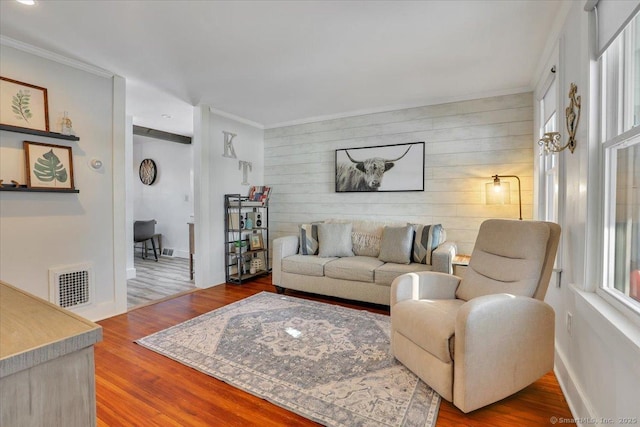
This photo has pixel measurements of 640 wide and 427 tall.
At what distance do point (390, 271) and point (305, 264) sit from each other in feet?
3.33

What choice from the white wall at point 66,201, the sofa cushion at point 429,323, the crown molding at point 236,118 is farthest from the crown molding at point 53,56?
the sofa cushion at point 429,323

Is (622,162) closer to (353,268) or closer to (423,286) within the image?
(423,286)

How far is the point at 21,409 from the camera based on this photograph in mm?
516

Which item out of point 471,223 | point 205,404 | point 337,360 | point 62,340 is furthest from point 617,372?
point 471,223

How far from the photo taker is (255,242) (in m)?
4.57

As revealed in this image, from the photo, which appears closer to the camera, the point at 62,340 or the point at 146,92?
the point at 62,340

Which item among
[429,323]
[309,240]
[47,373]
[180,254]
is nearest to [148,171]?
[180,254]

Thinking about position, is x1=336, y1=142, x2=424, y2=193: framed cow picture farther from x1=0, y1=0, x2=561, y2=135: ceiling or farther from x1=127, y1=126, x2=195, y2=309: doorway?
x1=127, y1=126, x2=195, y2=309: doorway

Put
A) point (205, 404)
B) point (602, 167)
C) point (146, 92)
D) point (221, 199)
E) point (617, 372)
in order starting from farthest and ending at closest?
point (221, 199)
point (146, 92)
point (205, 404)
point (602, 167)
point (617, 372)

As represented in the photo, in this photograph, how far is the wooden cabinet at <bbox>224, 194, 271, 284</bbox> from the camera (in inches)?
170

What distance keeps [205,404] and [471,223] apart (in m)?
3.20

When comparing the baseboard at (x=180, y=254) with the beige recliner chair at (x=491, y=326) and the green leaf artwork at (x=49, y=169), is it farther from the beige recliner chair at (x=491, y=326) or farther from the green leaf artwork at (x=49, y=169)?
the beige recliner chair at (x=491, y=326)

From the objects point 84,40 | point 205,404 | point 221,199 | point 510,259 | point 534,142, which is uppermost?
point 84,40

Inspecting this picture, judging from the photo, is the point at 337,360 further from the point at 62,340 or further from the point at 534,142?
the point at 534,142
